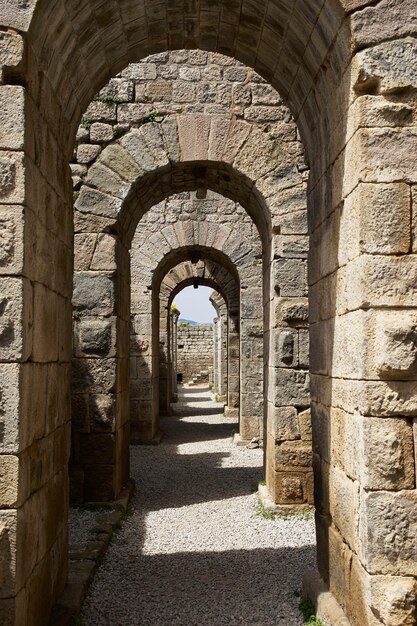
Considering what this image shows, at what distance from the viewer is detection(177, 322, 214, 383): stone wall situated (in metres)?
31.5

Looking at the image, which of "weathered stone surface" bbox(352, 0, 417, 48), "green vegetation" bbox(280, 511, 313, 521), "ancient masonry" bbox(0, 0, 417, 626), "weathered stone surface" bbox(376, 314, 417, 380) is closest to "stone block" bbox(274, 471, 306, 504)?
"green vegetation" bbox(280, 511, 313, 521)

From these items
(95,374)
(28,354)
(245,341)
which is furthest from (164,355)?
(28,354)

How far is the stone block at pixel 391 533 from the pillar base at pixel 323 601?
66 cm

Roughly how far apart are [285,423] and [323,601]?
3.18 m

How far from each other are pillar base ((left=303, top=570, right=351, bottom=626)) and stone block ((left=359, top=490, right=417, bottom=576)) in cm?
66

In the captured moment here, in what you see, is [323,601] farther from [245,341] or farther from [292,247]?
[245,341]

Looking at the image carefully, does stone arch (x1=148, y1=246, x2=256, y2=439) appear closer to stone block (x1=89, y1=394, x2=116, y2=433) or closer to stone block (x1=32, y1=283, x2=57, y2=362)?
stone block (x1=89, y1=394, x2=116, y2=433)

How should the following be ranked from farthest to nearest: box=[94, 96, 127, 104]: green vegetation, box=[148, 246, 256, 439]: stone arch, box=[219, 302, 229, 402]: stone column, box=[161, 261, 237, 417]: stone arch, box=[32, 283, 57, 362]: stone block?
box=[219, 302, 229, 402]: stone column
box=[161, 261, 237, 417]: stone arch
box=[148, 246, 256, 439]: stone arch
box=[94, 96, 127, 104]: green vegetation
box=[32, 283, 57, 362]: stone block

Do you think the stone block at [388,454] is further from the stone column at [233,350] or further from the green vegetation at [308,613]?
the stone column at [233,350]

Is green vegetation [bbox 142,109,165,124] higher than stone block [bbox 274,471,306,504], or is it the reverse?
green vegetation [bbox 142,109,165,124]

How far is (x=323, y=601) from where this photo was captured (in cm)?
394

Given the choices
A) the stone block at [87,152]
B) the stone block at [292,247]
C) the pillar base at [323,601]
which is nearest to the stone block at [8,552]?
the pillar base at [323,601]

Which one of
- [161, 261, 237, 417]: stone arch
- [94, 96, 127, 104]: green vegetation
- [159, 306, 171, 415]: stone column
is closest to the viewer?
[94, 96, 127, 104]: green vegetation

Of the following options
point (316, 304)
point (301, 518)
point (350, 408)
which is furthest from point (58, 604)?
point (301, 518)
